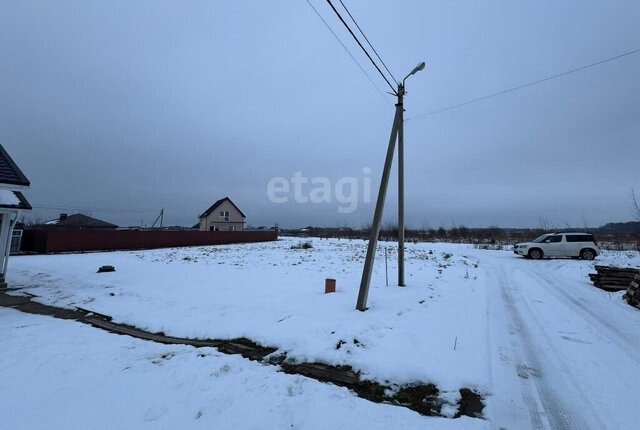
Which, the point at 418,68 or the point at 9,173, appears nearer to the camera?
the point at 418,68

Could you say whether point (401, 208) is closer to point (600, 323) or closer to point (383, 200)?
point (383, 200)

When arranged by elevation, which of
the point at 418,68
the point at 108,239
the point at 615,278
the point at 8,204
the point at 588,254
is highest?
the point at 418,68

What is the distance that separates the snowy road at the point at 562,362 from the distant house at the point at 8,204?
1395 centimetres

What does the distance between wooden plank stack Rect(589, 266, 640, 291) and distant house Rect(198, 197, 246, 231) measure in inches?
1697

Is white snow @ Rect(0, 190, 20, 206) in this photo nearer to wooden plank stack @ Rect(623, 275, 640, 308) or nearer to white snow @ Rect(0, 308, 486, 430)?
white snow @ Rect(0, 308, 486, 430)

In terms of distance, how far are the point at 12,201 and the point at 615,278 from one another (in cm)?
1996

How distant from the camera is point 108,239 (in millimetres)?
→ 24094

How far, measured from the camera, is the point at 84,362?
451cm

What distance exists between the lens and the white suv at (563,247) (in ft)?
60.5

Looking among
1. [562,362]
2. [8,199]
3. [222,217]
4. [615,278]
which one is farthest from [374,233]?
[222,217]

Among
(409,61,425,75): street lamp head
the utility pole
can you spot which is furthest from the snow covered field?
(409,61,425,75): street lamp head

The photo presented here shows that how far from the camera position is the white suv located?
726 inches

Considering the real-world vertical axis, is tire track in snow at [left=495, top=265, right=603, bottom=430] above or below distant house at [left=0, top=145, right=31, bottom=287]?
below

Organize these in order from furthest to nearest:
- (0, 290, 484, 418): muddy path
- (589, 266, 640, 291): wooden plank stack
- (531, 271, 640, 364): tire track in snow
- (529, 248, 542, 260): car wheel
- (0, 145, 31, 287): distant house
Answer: (529, 248, 542, 260): car wheel
(0, 145, 31, 287): distant house
(589, 266, 640, 291): wooden plank stack
(531, 271, 640, 364): tire track in snow
(0, 290, 484, 418): muddy path
